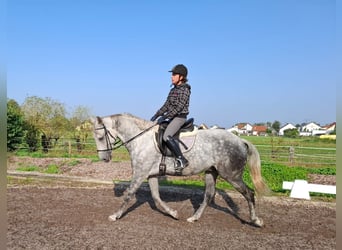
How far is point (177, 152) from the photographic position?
231 inches

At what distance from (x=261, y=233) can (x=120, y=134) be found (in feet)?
10.8

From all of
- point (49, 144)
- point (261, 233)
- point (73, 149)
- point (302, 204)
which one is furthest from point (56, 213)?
point (49, 144)

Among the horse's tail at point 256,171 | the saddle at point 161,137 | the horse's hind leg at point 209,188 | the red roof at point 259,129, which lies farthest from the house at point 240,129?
the saddle at point 161,137

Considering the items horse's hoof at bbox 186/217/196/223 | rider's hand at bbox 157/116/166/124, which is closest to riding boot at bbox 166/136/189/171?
rider's hand at bbox 157/116/166/124

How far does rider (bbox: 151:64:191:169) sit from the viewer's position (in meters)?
5.91

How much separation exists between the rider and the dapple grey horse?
0.79 ft

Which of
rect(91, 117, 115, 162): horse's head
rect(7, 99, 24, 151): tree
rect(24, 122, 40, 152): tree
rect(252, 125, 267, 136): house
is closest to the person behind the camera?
rect(91, 117, 115, 162): horse's head

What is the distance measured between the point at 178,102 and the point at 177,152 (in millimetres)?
971

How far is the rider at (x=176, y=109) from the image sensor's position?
5910 millimetres

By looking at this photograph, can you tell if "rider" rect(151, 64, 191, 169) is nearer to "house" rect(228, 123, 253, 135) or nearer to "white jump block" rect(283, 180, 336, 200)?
"white jump block" rect(283, 180, 336, 200)

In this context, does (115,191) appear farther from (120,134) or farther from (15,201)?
(120,134)

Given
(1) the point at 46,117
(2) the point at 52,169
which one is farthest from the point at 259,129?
(2) the point at 52,169

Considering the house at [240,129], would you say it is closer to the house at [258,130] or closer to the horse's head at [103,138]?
the house at [258,130]

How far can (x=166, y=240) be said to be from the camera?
5039 mm
